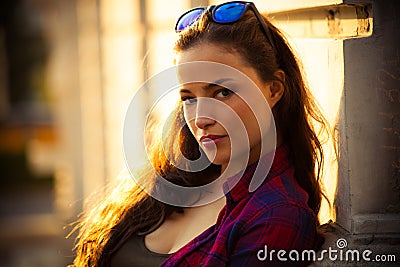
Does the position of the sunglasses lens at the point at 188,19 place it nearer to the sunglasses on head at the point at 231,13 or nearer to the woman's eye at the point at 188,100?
the sunglasses on head at the point at 231,13

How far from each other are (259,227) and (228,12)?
58 centimetres

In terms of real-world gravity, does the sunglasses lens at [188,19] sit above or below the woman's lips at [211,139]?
above

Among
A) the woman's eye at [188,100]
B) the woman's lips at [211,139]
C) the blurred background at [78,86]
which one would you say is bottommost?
the blurred background at [78,86]

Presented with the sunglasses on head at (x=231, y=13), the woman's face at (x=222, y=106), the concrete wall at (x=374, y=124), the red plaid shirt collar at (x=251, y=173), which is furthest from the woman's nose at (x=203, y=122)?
the concrete wall at (x=374, y=124)

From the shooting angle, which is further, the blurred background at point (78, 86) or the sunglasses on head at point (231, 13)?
the blurred background at point (78, 86)

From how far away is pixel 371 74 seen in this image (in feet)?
7.80

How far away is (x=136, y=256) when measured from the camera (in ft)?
8.51

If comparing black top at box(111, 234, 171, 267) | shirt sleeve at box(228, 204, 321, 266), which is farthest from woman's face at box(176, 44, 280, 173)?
black top at box(111, 234, 171, 267)

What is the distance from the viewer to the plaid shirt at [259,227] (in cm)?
215

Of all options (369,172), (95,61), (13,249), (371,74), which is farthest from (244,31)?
(13,249)

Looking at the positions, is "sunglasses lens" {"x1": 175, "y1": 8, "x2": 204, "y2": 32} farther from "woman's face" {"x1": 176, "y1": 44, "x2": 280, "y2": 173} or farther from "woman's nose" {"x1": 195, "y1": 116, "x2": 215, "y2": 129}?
"woman's nose" {"x1": 195, "y1": 116, "x2": 215, "y2": 129}

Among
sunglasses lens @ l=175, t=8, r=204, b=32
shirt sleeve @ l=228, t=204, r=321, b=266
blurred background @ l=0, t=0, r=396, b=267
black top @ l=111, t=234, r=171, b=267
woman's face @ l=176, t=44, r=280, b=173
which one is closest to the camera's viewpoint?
shirt sleeve @ l=228, t=204, r=321, b=266

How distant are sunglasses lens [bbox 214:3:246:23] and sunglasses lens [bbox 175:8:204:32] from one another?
77 millimetres

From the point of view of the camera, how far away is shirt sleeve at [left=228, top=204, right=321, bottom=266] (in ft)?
7.02
